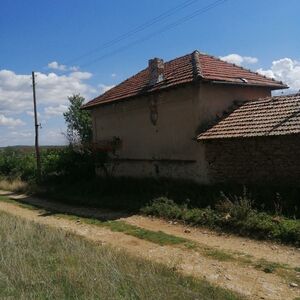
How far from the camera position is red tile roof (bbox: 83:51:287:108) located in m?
17.0

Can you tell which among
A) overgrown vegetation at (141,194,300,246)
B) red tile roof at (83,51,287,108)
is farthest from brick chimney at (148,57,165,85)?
overgrown vegetation at (141,194,300,246)

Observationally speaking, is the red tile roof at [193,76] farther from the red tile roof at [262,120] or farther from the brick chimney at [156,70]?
the red tile roof at [262,120]

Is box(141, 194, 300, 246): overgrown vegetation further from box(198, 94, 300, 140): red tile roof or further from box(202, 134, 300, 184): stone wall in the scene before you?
box(198, 94, 300, 140): red tile roof

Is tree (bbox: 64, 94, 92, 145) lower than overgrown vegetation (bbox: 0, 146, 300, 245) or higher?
higher

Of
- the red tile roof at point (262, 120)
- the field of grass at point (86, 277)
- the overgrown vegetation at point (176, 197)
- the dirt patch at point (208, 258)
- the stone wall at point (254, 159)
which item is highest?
the red tile roof at point (262, 120)

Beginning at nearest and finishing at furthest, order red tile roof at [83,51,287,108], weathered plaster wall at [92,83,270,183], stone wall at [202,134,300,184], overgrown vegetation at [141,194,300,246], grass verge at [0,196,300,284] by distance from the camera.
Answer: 1. grass verge at [0,196,300,284]
2. overgrown vegetation at [141,194,300,246]
3. stone wall at [202,134,300,184]
4. weathered plaster wall at [92,83,270,183]
5. red tile roof at [83,51,287,108]

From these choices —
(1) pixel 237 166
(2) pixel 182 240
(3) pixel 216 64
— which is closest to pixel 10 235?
(2) pixel 182 240

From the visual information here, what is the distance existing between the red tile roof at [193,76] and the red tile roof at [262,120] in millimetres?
1491

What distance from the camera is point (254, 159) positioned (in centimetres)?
1460

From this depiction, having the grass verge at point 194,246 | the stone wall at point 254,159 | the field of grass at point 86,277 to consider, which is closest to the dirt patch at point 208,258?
the grass verge at point 194,246

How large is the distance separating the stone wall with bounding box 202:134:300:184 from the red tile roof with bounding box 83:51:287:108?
266cm

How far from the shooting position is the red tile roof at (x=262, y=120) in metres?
14.0

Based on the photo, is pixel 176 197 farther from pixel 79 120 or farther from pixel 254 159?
pixel 79 120

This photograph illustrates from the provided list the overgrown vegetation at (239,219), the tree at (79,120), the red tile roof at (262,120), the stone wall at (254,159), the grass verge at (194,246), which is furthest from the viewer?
the tree at (79,120)
